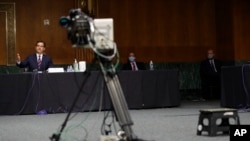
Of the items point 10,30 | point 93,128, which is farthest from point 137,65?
point 93,128

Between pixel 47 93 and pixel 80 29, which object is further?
pixel 47 93

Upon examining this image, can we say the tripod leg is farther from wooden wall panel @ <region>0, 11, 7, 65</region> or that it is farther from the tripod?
wooden wall panel @ <region>0, 11, 7, 65</region>

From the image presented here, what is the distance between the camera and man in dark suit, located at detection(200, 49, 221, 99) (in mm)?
12984

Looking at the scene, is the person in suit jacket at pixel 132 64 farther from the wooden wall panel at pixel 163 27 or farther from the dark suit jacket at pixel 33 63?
the dark suit jacket at pixel 33 63

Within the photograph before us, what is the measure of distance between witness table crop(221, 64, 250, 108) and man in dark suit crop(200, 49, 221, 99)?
2.99m

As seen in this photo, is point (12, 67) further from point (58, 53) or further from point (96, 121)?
point (96, 121)

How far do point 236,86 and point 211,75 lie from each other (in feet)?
11.4

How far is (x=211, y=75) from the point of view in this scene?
12992 millimetres

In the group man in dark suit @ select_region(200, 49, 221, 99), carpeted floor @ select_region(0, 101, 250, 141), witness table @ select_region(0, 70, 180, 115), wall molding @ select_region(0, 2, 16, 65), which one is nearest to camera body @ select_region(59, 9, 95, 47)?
carpeted floor @ select_region(0, 101, 250, 141)

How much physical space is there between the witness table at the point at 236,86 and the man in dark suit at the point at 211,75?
2.99m

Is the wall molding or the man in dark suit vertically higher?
the wall molding

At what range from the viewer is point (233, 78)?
961 centimetres

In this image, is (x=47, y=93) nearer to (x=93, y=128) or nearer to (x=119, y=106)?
(x=93, y=128)

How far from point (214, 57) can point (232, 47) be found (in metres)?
0.65
